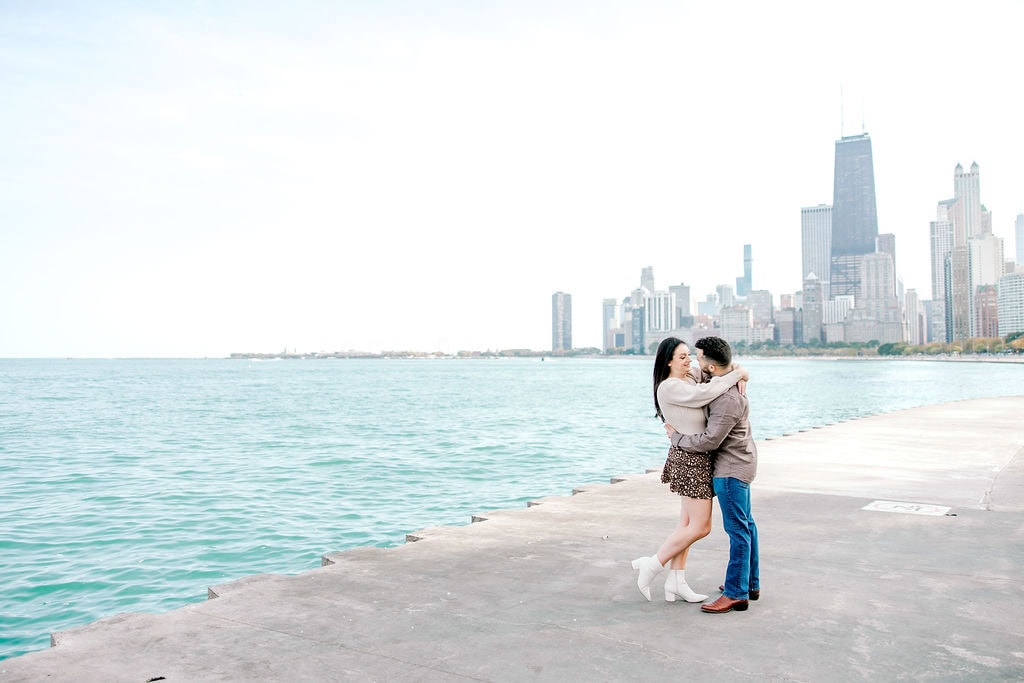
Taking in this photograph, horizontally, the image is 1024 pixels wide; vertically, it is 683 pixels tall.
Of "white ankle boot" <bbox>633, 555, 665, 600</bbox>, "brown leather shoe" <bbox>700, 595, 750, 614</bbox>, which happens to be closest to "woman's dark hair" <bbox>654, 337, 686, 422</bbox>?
"white ankle boot" <bbox>633, 555, 665, 600</bbox>

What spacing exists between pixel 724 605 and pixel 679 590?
37 cm

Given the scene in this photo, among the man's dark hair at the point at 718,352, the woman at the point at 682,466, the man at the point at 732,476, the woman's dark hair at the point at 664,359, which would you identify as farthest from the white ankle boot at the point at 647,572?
the man's dark hair at the point at 718,352

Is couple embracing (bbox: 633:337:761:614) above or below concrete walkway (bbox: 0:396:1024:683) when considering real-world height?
above

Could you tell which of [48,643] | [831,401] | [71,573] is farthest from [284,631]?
[831,401]

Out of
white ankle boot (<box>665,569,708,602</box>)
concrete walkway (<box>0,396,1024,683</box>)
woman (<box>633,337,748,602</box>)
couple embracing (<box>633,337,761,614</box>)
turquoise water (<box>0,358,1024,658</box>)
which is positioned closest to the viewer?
concrete walkway (<box>0,396,1024,683</box>)

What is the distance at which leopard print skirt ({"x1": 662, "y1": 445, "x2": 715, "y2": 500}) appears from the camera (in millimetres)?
5797

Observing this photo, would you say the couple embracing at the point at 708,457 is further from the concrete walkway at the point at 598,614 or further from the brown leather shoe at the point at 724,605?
the concrete walkway at the point at 598,614

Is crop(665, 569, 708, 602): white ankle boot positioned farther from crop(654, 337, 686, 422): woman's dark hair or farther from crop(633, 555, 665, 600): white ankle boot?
crop(654, 337, 686, 422): woman's dark hair

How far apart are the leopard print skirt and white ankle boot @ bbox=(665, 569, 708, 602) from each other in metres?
0.63

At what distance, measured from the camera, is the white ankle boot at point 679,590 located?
5.93m

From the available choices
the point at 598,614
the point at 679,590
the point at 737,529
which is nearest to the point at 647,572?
the point at 679,590

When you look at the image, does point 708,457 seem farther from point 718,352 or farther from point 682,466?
point 718,352

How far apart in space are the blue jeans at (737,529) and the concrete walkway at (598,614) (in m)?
0.24

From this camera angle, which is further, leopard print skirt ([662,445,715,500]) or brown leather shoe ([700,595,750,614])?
leopard print skirt ([662,445,715,500])
